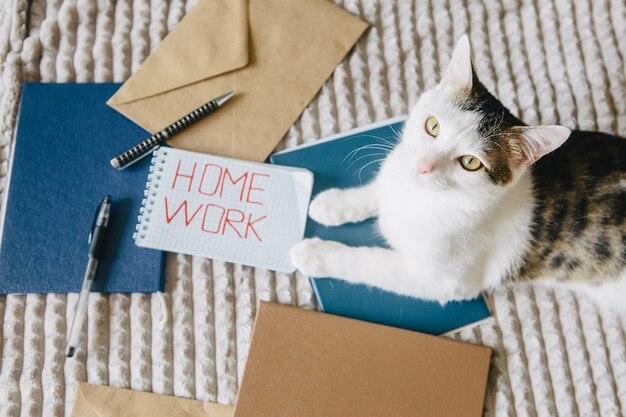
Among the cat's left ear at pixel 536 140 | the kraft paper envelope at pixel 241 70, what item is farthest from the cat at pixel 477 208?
the kraft paper envelope at pixel 241 70

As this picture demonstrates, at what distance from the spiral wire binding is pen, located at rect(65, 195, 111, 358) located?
0.06 metres

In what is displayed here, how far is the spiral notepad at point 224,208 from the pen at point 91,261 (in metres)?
0.06

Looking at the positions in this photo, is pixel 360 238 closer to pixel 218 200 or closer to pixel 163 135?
pixel 218 200

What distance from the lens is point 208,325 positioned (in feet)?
3.10

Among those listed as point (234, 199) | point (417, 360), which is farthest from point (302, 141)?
point (417, 360)

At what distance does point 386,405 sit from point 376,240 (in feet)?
0.96

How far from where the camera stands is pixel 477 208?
0.79m

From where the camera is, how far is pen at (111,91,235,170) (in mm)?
969

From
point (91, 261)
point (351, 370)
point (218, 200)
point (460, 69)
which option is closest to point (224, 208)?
point (218, 200)

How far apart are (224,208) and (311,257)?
0.19 m

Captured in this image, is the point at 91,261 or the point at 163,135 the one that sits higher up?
the point at 163,135

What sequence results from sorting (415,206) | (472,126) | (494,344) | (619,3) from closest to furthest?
(472,126) → (415,206) → (494,344) → (619,3)

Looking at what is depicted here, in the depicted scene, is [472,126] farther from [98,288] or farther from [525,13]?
[98,288]

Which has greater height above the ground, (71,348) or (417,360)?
(71,348)
